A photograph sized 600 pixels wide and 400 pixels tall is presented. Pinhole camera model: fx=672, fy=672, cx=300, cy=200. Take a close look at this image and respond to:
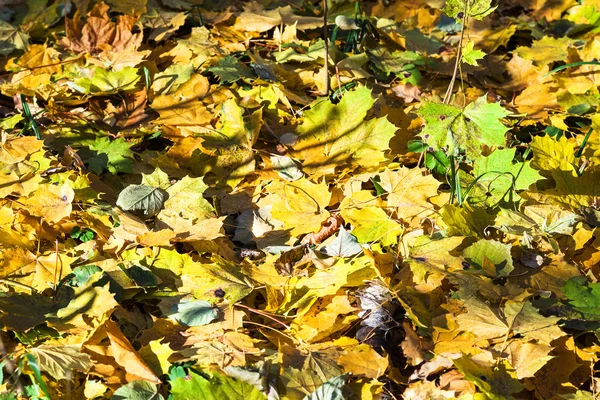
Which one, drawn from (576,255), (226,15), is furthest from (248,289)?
(226,15)

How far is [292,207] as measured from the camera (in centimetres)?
205

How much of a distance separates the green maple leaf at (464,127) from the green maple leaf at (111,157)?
38.9 inches

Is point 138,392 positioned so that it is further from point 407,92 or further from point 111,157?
point 407,92

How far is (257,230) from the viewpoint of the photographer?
2049 millimetres

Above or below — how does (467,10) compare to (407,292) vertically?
above

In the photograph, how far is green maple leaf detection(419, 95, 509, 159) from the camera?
189cm

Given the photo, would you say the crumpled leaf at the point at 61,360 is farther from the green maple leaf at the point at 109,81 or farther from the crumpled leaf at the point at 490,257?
the green maple leaf at the point at 109,81

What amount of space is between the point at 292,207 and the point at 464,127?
1.84ft

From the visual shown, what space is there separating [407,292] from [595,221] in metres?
0.66

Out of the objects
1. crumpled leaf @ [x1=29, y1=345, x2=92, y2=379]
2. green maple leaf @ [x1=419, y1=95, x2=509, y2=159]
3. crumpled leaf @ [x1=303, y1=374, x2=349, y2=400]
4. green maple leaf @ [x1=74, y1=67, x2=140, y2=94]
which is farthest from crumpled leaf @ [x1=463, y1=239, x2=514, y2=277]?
green maple leaf @ [x1=74, y1=67, x2=140, y2=94]

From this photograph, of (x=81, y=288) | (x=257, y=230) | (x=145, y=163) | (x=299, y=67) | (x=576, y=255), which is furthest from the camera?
(x=299, y=67)

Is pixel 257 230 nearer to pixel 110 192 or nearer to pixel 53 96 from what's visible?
pixel 110 192

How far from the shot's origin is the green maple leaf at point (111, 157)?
7.28 feet

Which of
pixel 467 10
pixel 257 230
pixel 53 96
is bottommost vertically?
pixel 257 230
